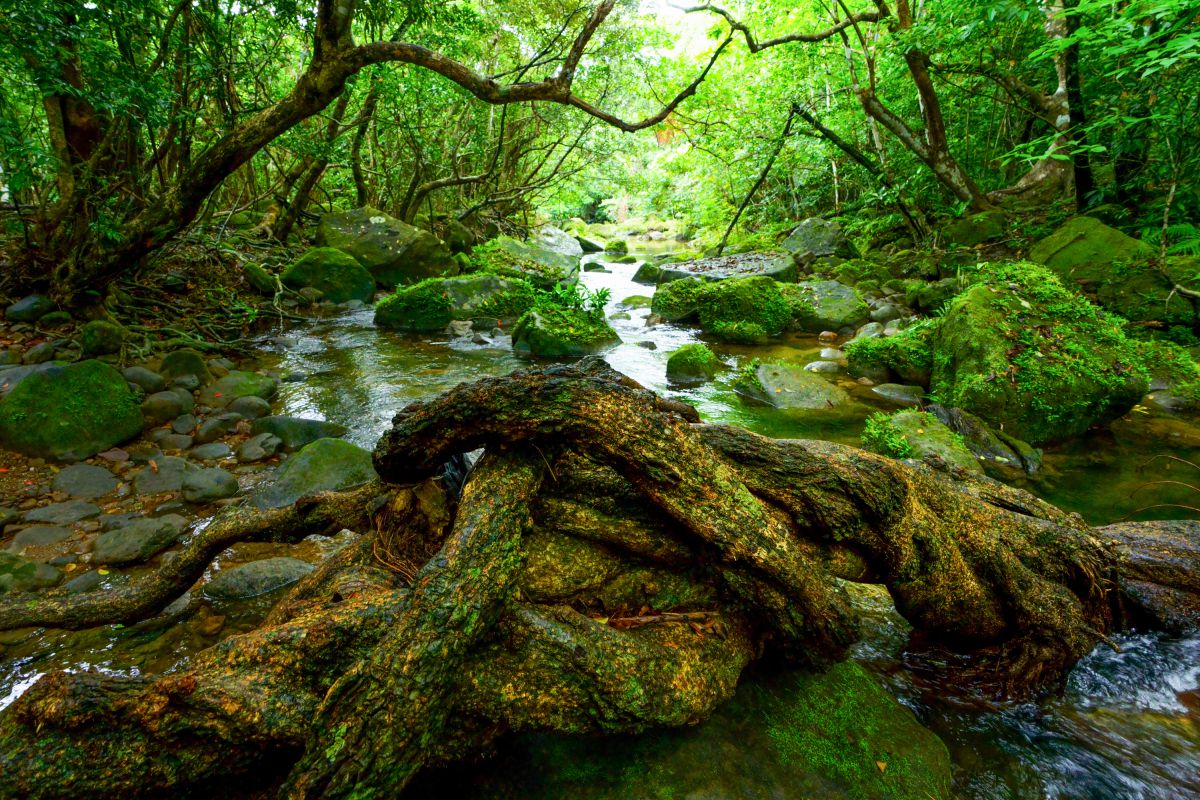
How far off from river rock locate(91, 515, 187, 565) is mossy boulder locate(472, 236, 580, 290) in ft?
31.6

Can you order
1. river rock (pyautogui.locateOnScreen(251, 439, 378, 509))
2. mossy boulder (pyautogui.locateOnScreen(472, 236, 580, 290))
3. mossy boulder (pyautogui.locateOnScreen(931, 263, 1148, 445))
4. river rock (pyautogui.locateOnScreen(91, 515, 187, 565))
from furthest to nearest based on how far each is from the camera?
1. mossy boulder (pyautogui.locateOnScreen(472, 236, 580, 290))
2. mossy boulder (pyautogui.locateOnScreen(931, 263, 1148, 445))
3. river rock (pyautogui.locateOnScreen(251, 439, 378, 509))
4. river rock (pyautogui.locateOnScreen(91, 515, 187, 565))

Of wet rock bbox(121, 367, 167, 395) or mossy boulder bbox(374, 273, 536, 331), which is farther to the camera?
mossy boulder bbox(374, 273, 536, 331)

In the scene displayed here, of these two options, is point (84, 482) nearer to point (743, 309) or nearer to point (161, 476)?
point (161, 476)

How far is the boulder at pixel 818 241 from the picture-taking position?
15.7 meters

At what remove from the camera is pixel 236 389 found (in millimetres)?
6461

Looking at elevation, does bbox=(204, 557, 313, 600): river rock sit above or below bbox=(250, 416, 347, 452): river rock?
below

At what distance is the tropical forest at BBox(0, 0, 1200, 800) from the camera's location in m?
1.88

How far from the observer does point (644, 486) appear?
7.10 ft

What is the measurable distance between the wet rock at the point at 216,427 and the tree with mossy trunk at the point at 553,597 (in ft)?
11.1

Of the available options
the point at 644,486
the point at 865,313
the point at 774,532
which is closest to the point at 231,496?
the point at 644,486

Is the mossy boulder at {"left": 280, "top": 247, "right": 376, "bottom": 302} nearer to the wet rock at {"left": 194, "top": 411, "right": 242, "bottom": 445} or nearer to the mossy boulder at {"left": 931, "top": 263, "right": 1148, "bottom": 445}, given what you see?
the wet rock at {"left": 194, "top": 411, "right": 242, "bottom": 445}

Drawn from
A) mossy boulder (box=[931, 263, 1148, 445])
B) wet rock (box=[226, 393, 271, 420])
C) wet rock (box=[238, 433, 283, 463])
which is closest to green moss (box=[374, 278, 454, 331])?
wet rock (box=[226, 393, 271, 420])

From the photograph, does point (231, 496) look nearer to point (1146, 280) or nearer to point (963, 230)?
point (1146, 280)

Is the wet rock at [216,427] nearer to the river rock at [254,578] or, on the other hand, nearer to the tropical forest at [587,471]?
the tropical forest at [587,471]
